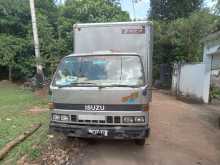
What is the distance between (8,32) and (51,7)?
452 cm

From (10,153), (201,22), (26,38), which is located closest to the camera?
(10,153)

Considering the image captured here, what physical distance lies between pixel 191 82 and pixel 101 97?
37.0ft

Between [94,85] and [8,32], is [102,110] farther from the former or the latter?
[8,32]

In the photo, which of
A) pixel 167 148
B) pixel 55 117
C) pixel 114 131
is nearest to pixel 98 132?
pixel 114 131

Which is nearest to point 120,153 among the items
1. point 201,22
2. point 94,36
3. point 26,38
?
point 94,36

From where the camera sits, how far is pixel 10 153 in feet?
17.7

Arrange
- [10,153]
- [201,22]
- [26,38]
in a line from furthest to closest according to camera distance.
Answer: [26,38]
[201,22]
[10,153]

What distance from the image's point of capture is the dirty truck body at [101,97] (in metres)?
4.91

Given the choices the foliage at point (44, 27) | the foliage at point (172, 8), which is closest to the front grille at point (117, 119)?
the foliage at point (44, 27)

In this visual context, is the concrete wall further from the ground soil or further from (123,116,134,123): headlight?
(123,116,134,123): headlight

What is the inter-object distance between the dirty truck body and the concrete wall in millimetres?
9083

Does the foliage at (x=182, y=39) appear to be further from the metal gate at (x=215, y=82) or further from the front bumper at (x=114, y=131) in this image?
the front bumper at (x=114, y=131)

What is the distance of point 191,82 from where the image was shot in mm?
15164

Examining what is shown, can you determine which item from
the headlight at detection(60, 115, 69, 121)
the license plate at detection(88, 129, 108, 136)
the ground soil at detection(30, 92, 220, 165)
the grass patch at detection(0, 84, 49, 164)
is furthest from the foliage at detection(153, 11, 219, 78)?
the headlight at detection(60, 115, 69, 121)
